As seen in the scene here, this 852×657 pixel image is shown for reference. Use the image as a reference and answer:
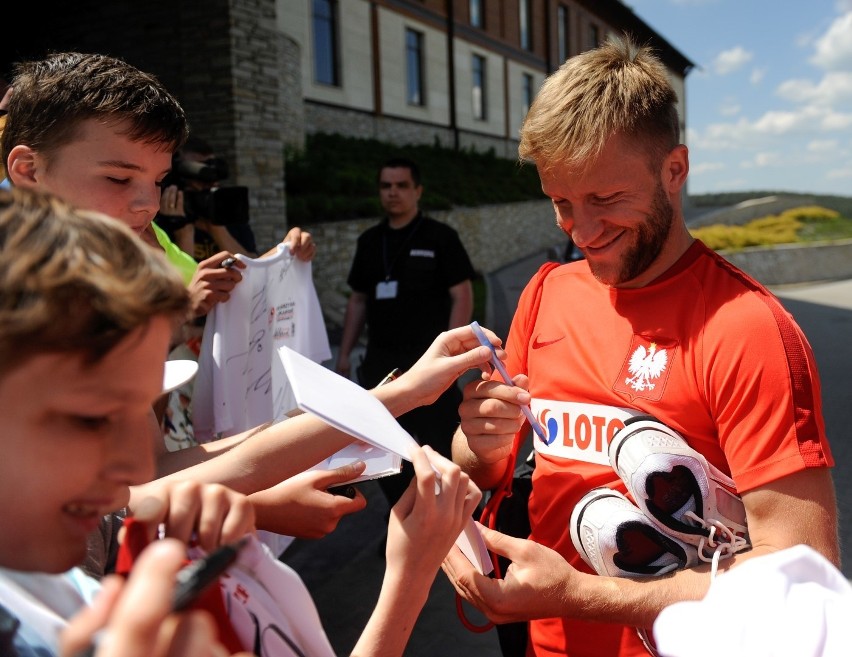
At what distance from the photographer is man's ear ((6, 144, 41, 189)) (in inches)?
71.7

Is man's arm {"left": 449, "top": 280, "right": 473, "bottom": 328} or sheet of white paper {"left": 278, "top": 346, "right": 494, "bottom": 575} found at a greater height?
man's arm {"left": 449, "top": 280, "right": 473, "bottom": 328}

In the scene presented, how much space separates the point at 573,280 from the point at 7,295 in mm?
1514

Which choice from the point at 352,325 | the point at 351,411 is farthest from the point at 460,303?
the point at 351,411

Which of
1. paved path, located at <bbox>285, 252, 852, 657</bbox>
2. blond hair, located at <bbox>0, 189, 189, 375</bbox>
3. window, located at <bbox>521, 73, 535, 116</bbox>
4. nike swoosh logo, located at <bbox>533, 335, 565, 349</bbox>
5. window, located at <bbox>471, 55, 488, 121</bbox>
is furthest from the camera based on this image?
window, located at <bbox>521, 73, 535, 116</bbox>

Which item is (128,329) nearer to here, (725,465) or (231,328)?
(725,465)

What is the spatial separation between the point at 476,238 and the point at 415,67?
30.7 ft

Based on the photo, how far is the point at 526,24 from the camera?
3684cm

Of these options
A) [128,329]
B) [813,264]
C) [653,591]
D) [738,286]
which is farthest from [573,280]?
[813,264]

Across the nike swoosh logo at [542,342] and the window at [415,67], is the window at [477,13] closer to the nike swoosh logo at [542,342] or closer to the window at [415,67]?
the window at [415,67]

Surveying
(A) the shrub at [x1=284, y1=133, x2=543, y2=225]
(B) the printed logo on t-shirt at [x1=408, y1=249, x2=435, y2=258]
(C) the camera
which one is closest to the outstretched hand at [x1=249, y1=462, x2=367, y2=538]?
(C) the camera

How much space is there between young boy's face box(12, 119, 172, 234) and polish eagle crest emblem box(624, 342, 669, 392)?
1.28 metres

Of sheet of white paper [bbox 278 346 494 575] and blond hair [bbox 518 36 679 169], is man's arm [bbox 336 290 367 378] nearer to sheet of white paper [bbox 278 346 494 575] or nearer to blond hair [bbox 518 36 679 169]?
blond hair [bbox 518 36 679 169]

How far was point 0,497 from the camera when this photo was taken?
0.82 metres

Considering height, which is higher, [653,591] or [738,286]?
[738,286]
